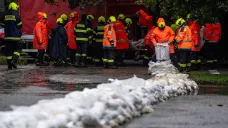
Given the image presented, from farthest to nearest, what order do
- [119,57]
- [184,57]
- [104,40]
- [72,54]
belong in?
[119,57] < [72,54] < [104,40] < [184,57]

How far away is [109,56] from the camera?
18047mm

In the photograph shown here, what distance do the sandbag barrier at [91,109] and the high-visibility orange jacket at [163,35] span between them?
7.40m

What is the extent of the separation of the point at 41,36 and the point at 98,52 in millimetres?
2092

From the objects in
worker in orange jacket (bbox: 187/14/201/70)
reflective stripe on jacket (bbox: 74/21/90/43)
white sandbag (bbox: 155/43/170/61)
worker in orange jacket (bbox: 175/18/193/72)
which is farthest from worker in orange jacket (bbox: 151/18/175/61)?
reflective stripe on jacket (bbox: 74/21/90/43)

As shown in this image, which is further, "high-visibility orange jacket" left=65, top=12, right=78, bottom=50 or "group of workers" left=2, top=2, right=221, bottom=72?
"high-visibility orange jacket" left=65, top=12, right=78, bottom=50

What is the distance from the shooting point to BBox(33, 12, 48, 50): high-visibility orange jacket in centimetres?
1927

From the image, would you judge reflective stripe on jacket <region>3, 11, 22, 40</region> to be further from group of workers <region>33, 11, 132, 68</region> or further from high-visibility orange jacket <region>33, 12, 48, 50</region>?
high-visibility orange jacket <region>33, 12, 48, 50</region>

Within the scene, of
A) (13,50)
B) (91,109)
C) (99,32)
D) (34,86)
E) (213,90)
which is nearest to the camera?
(91,109)

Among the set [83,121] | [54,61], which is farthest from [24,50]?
[83,121]

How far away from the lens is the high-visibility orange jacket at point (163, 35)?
52.4 ft

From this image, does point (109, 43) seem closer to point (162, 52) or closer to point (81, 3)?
point (162, 52)

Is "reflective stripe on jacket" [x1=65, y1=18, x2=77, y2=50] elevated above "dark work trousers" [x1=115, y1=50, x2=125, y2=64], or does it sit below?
above

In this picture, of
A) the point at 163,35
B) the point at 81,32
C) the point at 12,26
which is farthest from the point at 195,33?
the point at 12,26

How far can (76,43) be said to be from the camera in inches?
741
